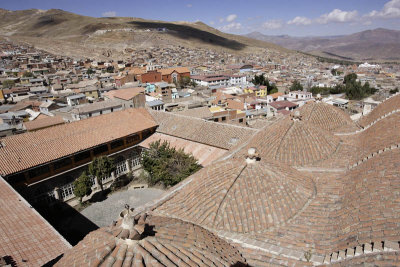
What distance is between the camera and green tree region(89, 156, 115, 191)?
71.3 ft

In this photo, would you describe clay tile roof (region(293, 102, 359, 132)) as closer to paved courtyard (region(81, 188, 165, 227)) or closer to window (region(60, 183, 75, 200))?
paved courtyard (region(81, 188, 165, 227))

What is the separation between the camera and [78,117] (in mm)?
37000

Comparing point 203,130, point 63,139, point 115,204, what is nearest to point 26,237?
point 115,204

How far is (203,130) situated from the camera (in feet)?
78.7

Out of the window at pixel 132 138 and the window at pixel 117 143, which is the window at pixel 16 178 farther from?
the window at pixel 132 138

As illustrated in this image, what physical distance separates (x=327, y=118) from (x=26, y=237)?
1783cm

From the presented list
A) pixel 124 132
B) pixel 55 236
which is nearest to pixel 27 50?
pixel 124 132

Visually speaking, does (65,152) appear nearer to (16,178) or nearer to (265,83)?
(16,178)

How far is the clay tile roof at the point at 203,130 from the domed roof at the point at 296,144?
5.94 meters

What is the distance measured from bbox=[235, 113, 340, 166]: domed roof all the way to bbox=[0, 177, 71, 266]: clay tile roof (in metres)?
8.92

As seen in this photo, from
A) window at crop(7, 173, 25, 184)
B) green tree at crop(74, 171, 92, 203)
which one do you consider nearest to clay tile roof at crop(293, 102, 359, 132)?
green tree at crop(74, 171, 92, 203)

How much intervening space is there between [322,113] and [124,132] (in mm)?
17075

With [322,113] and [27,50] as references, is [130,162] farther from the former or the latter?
[27,50]

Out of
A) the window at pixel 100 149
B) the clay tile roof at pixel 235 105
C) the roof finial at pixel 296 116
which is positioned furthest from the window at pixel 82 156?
the clay tile roof at pixel 235 105
